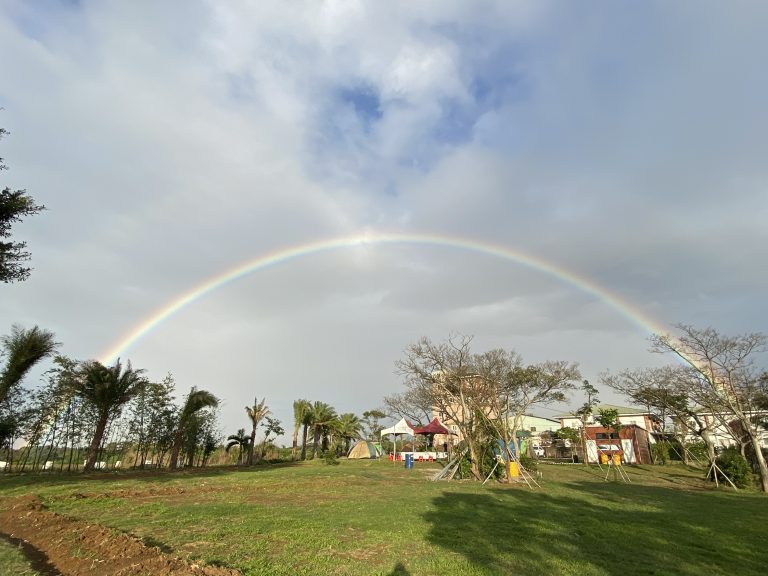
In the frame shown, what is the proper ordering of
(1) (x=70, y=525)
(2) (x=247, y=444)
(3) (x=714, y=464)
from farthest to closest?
(2) (x=247, y=444), (3) (x=714, y=464), (1) (x=70, y=525)

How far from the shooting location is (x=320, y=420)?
50.9 meters

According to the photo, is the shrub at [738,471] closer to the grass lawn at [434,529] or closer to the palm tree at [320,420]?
the grass lawn at [434,529]

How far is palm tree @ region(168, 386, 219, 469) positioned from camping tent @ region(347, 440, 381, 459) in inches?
861

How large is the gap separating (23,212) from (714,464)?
33.3 m

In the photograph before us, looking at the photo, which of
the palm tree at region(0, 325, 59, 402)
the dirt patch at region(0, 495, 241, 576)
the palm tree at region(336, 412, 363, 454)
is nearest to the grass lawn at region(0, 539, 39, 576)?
the dirt patch at region(0, 495, 241, 576)

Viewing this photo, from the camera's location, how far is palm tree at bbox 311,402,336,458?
5038 cm

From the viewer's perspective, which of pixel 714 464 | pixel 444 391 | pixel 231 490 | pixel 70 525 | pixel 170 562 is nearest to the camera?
pixel 170 562

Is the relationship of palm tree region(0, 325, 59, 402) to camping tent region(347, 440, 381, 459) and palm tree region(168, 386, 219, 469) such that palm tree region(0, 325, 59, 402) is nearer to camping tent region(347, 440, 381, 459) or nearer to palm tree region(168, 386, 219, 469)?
palm tree region(168, 386, 219, 469)

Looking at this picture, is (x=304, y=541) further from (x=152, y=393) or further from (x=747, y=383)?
(x=152, y=393)

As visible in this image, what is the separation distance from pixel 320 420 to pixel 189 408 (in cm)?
1886

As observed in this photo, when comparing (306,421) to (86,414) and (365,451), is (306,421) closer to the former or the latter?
(365,451)

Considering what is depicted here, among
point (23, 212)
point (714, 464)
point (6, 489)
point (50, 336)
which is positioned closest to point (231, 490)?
point (6, 489)

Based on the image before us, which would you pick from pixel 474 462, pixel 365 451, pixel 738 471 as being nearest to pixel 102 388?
pixel 474 462

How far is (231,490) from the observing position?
16750mm
